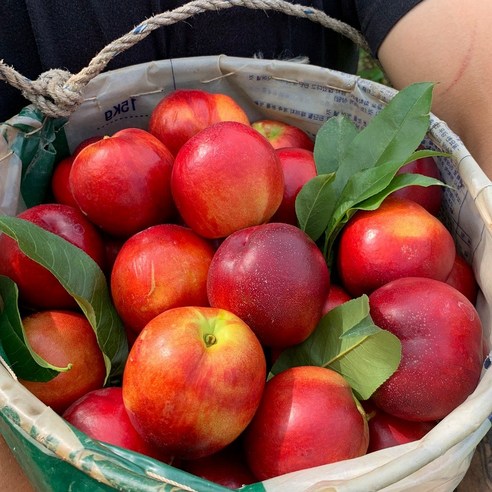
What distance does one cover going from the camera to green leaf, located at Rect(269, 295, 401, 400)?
0.62 meters

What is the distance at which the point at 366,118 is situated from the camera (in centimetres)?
96

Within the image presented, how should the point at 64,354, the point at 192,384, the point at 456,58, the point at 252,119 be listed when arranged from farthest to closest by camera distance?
1. the point at 252,119
2. the point at 456,58
3. the point at 64,354
4. the point at 192,384

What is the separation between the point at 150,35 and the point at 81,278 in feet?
1.61

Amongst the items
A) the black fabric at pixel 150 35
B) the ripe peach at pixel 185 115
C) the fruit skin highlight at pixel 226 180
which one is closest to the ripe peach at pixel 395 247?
the fruit skin highlight at pixel 226 180

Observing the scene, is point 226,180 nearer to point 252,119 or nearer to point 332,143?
point 332,143

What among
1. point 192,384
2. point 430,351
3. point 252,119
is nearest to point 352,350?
point 430,351

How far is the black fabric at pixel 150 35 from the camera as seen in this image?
92 centimetres

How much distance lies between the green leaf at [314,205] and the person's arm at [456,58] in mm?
276

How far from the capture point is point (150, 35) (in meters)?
Answer: 1.00

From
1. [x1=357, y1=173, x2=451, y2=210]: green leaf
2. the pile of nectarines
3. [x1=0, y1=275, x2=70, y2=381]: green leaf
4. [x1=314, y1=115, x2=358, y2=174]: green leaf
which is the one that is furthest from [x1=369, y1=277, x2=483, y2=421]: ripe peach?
[x1=0, y1=275, x2=70, y2=381]: green leaf

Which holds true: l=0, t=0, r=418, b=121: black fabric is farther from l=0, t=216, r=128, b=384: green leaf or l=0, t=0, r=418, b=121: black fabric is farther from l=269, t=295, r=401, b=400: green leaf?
l=269, t=295, r=401, b=400: green leaf

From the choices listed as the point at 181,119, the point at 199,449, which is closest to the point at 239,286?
the point at 199,449

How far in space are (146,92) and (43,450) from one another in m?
0.61

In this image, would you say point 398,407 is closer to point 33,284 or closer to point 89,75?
point 33,284
